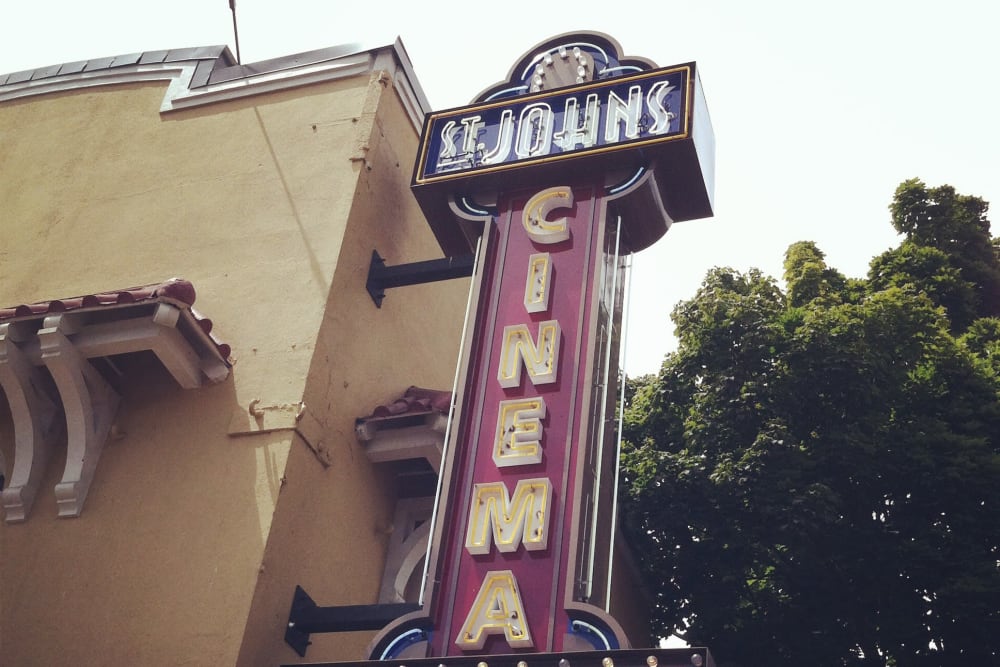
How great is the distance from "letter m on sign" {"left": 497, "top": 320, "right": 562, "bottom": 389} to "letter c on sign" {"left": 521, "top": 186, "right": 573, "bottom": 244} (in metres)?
1.07

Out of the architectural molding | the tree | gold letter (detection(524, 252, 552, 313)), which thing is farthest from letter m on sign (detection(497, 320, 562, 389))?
A: the tree

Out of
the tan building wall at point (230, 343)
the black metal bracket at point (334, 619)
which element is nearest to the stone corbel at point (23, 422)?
the tan building wall at point (230, 343)

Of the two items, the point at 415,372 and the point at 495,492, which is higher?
the point at 415,372

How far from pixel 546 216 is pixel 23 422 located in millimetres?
5075

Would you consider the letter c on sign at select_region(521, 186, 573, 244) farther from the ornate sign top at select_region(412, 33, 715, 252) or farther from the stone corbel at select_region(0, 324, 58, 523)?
the stone corbel at select_region(0, 324, 58, 523)

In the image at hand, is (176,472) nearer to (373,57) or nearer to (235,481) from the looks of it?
(235,481)

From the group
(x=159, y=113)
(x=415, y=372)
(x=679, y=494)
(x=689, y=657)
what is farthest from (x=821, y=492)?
(x=159, y=113)

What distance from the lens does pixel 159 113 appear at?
12.4 meters

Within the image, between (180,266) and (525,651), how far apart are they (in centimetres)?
565

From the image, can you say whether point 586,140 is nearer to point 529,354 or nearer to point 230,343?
point 529,354

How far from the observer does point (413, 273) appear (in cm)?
1043

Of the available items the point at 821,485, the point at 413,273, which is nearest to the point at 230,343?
the point at 413,273

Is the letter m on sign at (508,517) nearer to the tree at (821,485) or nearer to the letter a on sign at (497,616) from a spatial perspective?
the letter a on sign at (497,616)

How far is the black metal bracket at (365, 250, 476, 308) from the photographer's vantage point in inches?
410
